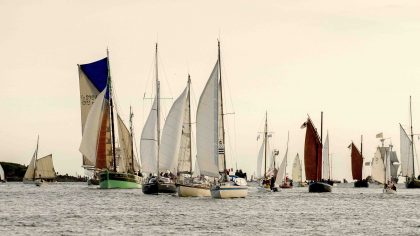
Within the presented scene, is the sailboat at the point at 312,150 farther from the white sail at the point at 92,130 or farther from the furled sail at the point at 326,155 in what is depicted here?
the white sail at the point at 92,130

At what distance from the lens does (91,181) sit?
19712cm

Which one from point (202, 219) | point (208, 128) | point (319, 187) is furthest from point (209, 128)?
point (319, 187)

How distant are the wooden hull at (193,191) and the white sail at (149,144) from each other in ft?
76.1

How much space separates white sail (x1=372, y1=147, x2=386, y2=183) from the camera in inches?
7352

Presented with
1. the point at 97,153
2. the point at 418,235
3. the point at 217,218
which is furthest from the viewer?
the point at 97,153

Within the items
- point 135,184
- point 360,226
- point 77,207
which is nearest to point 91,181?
point 135,184

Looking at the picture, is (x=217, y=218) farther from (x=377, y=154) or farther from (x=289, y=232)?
(x=377, y=154)

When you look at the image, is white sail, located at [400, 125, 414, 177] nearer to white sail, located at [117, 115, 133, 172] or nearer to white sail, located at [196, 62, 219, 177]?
white sail, located at [117, 115, 133, 172]

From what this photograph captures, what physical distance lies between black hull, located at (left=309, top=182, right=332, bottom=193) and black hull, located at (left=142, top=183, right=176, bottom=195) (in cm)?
3611

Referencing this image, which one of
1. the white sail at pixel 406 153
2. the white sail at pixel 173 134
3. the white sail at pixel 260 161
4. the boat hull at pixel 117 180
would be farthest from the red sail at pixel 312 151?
the white sail at pixel 406 153

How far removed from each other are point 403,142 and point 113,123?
75.6 meters

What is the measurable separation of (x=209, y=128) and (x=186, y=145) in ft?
Result: 67.5

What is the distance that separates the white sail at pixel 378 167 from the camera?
613 feet

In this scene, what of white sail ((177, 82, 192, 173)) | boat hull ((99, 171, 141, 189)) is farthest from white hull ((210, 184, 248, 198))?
boat hull ((99, 171, 141, 189))
